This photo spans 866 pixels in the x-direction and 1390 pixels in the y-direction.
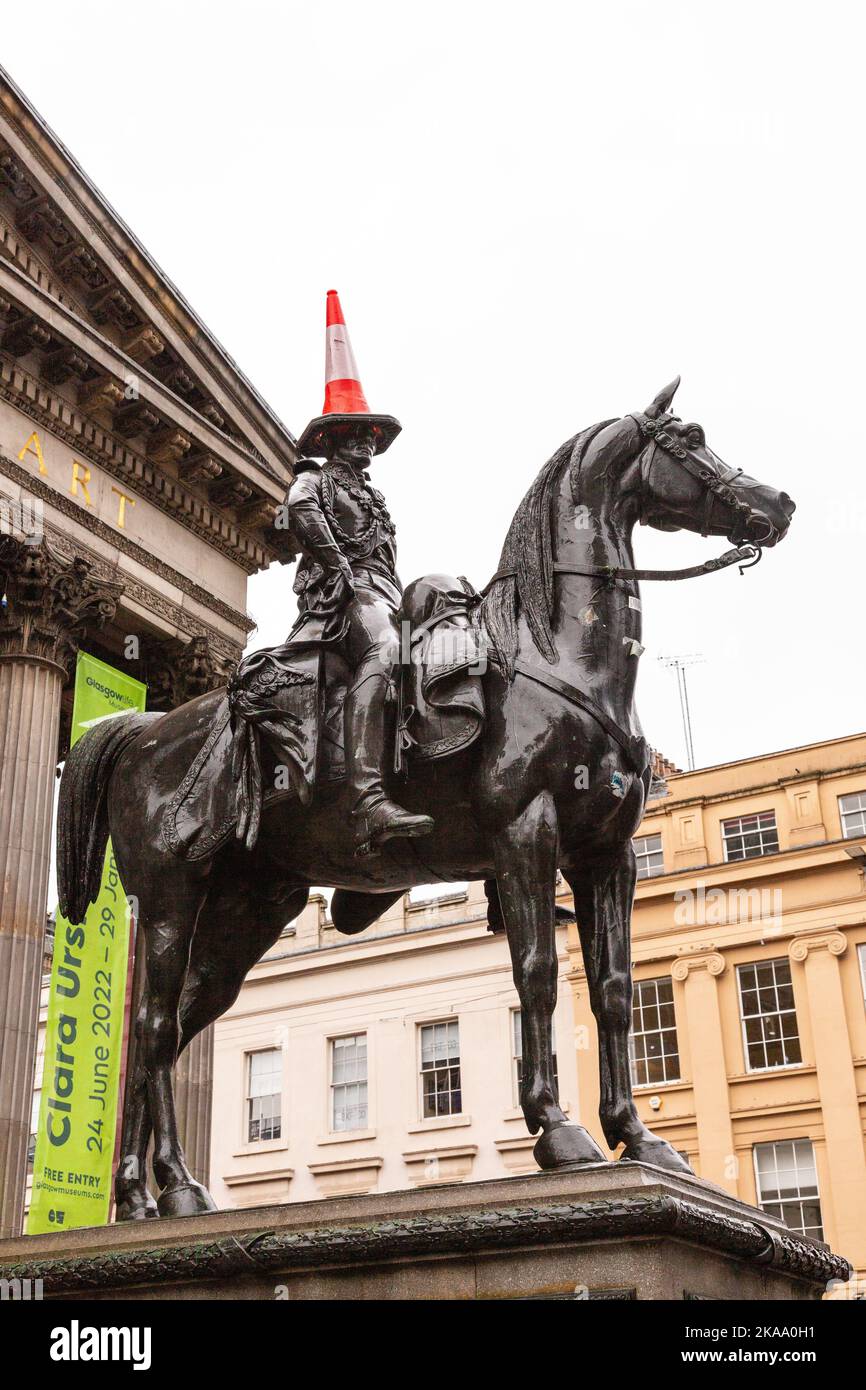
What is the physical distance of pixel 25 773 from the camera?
1789 cm

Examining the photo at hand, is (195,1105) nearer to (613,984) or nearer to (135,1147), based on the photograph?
(135,1147)

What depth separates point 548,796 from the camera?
6863 mm

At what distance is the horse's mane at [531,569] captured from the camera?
23.8 feet

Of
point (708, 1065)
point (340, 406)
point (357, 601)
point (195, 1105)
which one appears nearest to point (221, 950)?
point (357, 601)

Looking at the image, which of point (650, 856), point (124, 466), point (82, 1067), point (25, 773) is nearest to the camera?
point (82, 1067)

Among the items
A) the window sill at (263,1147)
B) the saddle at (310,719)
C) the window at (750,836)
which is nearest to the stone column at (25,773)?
the saddle at (310,719)

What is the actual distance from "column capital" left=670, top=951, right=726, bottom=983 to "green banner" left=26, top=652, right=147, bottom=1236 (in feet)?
62.0

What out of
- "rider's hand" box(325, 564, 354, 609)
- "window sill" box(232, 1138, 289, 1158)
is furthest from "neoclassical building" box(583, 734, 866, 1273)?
"rider's hand" box(325, 564, 354, 609)

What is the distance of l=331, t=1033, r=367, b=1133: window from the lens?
123ft

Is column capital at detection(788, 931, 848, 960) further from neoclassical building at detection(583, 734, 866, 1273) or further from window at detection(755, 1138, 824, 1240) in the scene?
window at detection(755, 1138, 824, 1240)

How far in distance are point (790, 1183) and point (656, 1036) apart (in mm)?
4373

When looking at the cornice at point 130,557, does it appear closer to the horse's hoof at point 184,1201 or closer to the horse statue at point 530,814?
the horse statue at point 530,814
